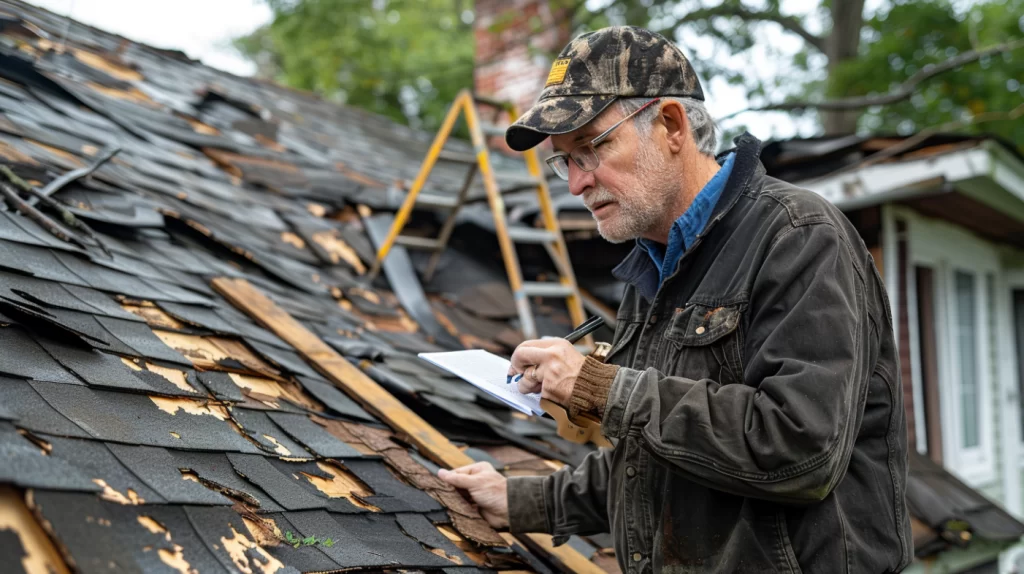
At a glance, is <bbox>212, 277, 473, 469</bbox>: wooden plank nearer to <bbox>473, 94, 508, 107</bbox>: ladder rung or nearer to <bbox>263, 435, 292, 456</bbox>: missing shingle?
<bbox>263, 435, 292, 456</bbox>: missing shingle

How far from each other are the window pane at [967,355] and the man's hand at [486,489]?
5479mm

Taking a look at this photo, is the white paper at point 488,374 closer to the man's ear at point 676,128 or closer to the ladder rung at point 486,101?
the man's ear at point 676,128

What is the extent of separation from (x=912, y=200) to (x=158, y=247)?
4.27 m

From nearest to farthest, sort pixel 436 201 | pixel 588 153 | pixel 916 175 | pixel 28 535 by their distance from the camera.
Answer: pixel 28 535 → pixel 588 153 → pixel 916 175 → pixel 436 201

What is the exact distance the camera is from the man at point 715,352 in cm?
170

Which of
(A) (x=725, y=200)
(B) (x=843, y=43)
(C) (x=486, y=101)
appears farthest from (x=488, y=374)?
(B) (x=843, y=43)

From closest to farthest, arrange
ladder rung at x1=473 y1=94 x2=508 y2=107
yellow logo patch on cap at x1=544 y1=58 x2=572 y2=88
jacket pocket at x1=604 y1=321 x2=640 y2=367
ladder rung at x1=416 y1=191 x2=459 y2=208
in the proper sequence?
yellow logo patch on cap at x1=544 y1=58 x2=572 y2=88
jacket pocket at x1=604 y1=321 x2=640 y2=367
ladder rung at x1=416 y1=191 x2=459 y2=208
ladder rung at x1=473 y1=94 x2=508 y2=107

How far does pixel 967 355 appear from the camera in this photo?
6.98 meters

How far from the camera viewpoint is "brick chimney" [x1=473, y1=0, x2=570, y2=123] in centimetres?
952

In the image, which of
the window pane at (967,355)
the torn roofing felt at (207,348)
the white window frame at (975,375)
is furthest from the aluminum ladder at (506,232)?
the window pane at (967,355)

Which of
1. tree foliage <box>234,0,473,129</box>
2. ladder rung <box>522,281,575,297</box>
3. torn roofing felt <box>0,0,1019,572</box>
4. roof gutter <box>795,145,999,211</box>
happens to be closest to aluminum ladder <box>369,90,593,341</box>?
ladder rung <box>522,281,575,297</box>

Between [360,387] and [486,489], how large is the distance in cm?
63

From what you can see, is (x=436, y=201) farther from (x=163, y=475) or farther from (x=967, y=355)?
(x=967, y=355)

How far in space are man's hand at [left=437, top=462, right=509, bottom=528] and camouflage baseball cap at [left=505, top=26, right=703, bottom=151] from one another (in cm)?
108
